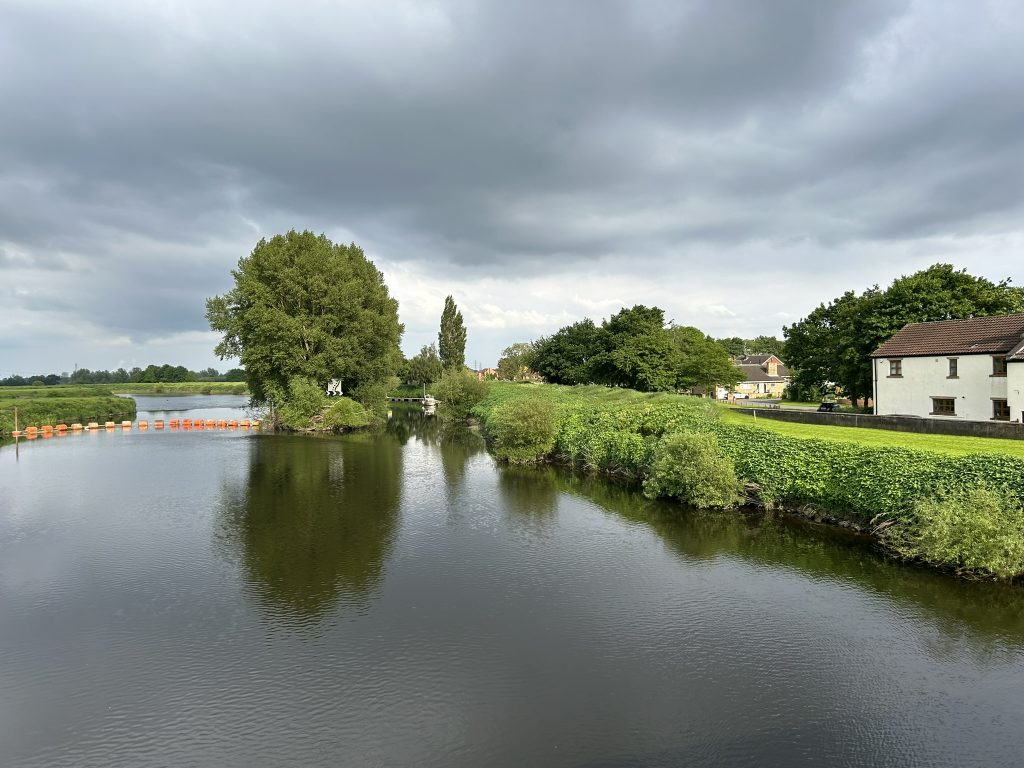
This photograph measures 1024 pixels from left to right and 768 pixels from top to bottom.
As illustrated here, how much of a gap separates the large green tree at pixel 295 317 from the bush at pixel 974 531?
46.7 metres

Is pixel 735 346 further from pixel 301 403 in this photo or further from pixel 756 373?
pixel 301 403

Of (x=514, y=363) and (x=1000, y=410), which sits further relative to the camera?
(x=514, y=363)

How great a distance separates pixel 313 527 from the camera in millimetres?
21562

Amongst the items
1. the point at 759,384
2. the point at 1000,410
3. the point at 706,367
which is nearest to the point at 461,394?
the point at 706,367

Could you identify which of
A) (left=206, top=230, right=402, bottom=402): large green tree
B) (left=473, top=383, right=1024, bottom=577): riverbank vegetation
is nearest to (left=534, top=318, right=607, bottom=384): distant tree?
(left=206, top=230, right=402, bottom=402): large green tree

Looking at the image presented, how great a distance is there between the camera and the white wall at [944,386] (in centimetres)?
3259

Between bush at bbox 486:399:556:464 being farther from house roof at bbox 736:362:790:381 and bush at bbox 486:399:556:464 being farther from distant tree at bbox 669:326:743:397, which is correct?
house roof at bbox 736:362:790:381

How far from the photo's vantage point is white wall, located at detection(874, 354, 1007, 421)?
3259 centimetres

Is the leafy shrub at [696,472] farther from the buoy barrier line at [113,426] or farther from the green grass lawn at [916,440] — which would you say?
the buoy barrier line at [113,426]

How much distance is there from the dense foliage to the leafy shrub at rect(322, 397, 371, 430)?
28264 mm

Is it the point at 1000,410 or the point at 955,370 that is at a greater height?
the point at 955,370

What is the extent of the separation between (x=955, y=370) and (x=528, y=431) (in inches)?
1001

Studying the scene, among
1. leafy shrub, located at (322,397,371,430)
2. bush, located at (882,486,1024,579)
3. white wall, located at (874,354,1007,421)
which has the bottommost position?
bush, located at (882,486,1024,579)

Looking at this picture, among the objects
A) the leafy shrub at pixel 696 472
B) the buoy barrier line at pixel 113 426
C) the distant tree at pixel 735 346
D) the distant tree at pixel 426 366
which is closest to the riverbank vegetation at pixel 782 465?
the leafy shrub at pixel 696 472
